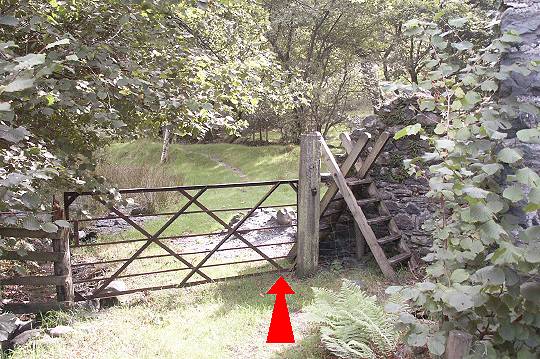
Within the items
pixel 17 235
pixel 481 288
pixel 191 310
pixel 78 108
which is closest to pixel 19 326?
pixel 17 235

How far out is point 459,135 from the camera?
7.84 feet

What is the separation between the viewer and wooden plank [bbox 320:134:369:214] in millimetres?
6167

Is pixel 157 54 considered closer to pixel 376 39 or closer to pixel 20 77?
pixel 20 77

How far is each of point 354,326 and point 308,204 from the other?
2.71m

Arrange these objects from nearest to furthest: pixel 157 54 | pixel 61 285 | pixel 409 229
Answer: pixel 157 54
pixel 61 285
pixel 409 229

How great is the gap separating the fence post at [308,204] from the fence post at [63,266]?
307 centimetres

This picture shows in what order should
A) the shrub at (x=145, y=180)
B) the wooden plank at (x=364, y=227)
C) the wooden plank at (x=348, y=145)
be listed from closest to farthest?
the wooden plank at (x=364, y=227)
the wooden plank at (x=348, y=145)
the shrub at (x=145, y=180)

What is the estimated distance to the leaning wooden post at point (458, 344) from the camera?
2.34m

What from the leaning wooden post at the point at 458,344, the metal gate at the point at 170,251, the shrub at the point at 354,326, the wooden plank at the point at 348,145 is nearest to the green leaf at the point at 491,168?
the leaning wooden post at the point at 458,344

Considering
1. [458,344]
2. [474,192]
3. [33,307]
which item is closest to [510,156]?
[474,192]

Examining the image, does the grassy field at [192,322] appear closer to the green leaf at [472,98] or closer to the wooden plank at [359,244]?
the wooden plank at [359,244]

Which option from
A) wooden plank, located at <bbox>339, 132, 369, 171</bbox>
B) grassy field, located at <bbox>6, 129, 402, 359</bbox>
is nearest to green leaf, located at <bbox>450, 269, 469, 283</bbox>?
grassy field, located at <bbox>6, 129, 402, 359</bbox>

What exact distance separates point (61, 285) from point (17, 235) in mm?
762

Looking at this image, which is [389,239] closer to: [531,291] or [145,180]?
[531,291]
